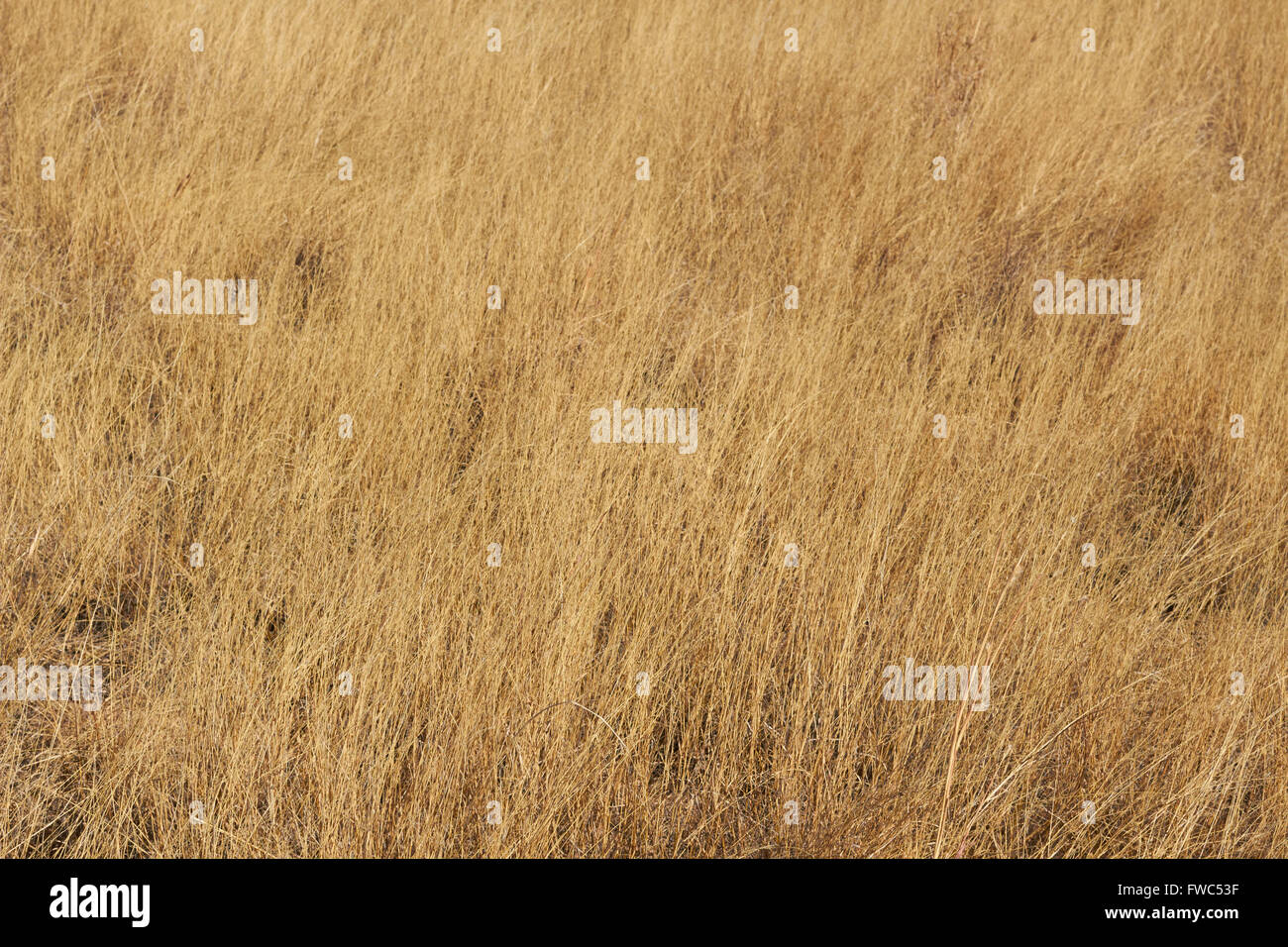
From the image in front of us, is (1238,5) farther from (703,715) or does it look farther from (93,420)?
(93,420)

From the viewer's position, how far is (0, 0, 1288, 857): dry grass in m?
1.97

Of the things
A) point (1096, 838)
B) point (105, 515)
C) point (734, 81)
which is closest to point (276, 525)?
point (105, 515)

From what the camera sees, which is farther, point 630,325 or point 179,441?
point 630,325

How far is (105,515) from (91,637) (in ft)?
1.05

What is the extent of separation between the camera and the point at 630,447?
2.66 m

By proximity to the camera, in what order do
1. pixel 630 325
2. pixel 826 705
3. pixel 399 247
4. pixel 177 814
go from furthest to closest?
pixel 399 247
pixel 630 325
pixel 826 705
pixel 177 814

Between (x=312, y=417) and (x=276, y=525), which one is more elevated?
(x=312, y=417)

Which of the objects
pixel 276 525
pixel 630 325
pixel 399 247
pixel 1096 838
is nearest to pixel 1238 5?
pixel 630 325

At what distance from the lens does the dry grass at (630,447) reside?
1971 mm

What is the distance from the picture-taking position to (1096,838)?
1939 millimetres

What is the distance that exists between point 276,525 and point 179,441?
456 millimetres

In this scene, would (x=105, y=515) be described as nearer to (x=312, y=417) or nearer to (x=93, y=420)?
(x=93, y=420)

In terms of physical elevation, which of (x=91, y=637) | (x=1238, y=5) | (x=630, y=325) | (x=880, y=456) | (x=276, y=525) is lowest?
(x=91, y=637)

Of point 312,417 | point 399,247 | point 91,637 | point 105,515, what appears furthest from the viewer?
point 399,247
